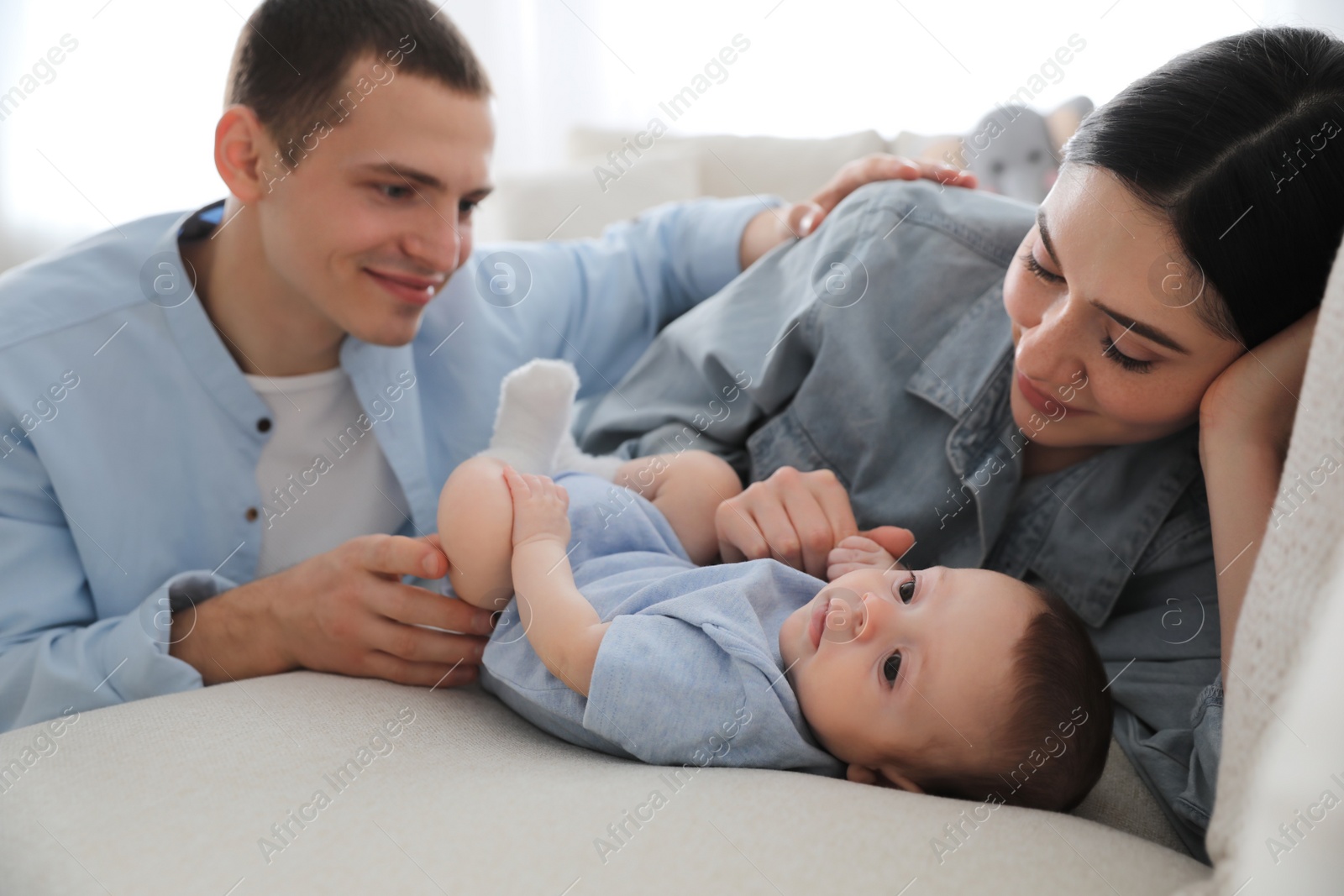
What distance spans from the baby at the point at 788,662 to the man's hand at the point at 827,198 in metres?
0.64

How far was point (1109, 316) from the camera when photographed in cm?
87

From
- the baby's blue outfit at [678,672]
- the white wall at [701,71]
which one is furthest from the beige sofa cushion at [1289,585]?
the white wall at [701,71]

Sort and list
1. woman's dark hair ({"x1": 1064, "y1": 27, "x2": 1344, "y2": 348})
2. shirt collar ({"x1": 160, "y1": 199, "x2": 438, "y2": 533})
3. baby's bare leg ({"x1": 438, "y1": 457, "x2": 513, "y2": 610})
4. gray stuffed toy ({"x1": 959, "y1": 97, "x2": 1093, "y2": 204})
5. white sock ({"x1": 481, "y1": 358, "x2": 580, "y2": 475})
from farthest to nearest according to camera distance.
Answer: gray stuffed toy ({"x1": 959, "y1": 97, "x2": 1093, "y2": 204})
shirt collar ({"x1": 160, "y1": 199, "x2": 438, "y2": 533})
white sock ({"x1": 481, "y1": 358, "x2": 580, "y2": 475})
baby's bare leg ({"x1": 438, "y1": 457, "x2": 513, "y2": 610})
woman's dark hair ({"x1": 1064, "y1": 27, "x2": 1344, "y2": 348})

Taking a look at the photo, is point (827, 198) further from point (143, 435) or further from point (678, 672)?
point (143, 435)

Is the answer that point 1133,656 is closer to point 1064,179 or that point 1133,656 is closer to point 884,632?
point 884,632

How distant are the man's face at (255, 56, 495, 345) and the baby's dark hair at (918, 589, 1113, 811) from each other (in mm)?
884

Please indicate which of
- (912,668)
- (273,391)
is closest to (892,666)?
(912,668)

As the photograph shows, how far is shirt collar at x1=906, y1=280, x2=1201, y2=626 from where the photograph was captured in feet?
3.44

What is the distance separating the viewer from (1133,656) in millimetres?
1028

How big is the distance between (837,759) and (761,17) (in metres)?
2.31

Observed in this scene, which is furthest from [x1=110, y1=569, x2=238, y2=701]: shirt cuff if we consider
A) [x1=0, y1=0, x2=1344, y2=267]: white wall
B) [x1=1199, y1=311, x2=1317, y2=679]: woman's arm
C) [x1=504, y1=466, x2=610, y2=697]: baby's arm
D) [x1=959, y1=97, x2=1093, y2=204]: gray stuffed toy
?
[x1=0, y1=0, x2=1344, y2=267]: white wall

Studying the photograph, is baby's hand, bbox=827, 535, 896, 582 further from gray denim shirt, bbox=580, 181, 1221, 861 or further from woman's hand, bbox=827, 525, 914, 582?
gray denim shirt, bbox=580, 181, 1221, 861

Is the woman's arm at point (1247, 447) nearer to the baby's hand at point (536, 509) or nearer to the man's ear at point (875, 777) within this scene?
the man's ear at point (875, 777)

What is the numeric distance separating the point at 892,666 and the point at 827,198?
2.73 feet
